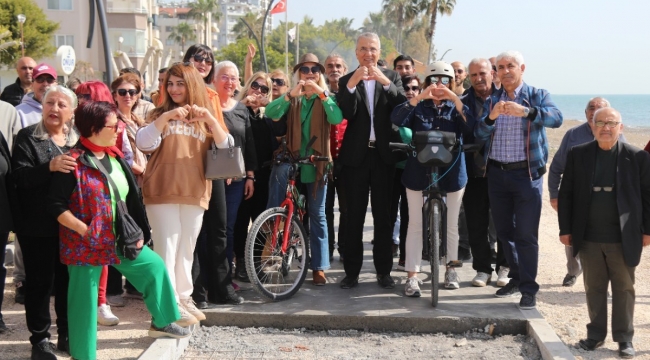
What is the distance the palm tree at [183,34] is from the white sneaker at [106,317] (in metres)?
129

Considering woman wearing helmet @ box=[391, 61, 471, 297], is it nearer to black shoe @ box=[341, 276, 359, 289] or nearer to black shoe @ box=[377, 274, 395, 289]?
black shoe @ box=[377, 274, 395, 289]

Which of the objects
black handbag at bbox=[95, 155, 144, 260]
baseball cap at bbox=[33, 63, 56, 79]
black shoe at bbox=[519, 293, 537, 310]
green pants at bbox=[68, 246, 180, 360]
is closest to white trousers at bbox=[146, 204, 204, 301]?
green pants at bbox=[68, 246, 180, 360]

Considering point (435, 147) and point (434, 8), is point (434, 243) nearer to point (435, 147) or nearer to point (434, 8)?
point (435, 147)

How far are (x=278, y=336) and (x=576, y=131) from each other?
13.1 feet

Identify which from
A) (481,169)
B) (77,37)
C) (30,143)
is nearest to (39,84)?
(30,143)

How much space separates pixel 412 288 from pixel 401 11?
79320 millimetres

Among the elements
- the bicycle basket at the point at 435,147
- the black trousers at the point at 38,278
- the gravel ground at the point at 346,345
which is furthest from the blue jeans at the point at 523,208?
the black trousers at the point at 38,278

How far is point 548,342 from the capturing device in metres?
5.96

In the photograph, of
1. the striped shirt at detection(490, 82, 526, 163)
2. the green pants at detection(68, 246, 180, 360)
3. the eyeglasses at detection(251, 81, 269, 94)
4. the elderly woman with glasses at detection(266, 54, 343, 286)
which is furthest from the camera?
the eyeglasses at detection(251, 81, 269, 94)

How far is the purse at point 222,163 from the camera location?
6219 millimetres

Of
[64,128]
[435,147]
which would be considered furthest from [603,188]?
[64,128]

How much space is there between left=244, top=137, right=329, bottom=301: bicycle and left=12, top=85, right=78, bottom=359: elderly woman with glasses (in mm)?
1968

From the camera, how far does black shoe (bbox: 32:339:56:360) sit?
550 centimetres

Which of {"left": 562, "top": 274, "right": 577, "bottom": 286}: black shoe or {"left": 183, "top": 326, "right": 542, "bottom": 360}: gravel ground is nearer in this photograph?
{"left": 183, "top": 326, "right": 542, "bottom": 360}: gravel ground
